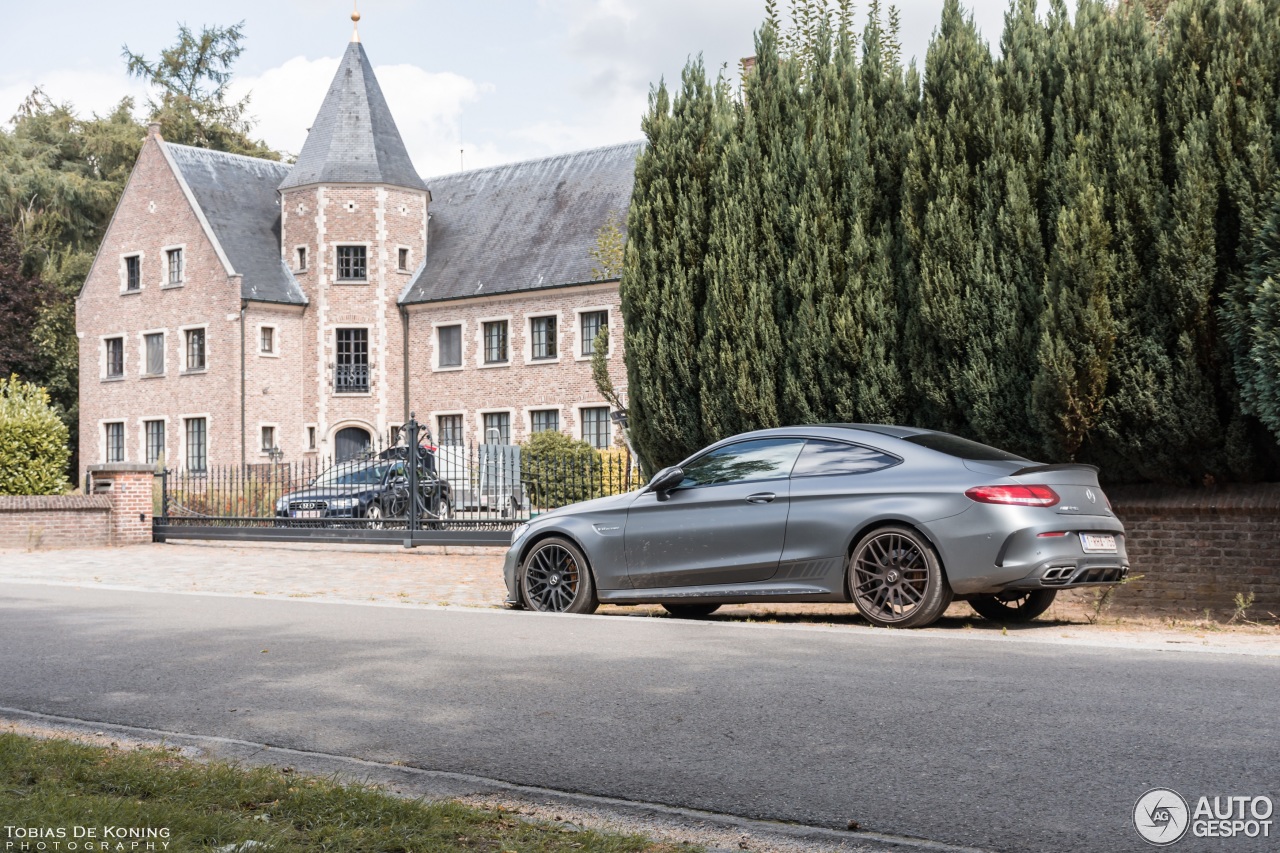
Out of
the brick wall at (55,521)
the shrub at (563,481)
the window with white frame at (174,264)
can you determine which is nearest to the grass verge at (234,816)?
the shrub at (563,481)

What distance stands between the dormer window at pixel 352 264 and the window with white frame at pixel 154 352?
6.24 metres

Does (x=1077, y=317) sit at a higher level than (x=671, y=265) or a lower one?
lower

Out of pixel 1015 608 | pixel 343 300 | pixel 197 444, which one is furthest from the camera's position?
pixel 343 300

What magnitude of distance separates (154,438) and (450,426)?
384 inches

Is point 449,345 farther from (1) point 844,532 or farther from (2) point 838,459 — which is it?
(1) point 844,532

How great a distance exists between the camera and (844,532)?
9.79 m

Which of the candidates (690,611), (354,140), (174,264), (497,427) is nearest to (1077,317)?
(690,611)

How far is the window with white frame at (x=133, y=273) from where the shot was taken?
148 feet

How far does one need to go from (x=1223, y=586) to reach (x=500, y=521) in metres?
10.7

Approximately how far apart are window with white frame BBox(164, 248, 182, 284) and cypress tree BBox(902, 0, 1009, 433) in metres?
35.4

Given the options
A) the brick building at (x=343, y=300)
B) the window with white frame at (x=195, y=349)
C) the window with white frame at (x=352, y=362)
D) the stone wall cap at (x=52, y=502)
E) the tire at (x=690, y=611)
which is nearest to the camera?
the tire at (x=690, y=611)

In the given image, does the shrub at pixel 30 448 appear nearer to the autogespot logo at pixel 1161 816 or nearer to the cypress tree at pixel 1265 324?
the cypress tree at pixel 1265 324

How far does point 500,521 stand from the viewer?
65.1 ft

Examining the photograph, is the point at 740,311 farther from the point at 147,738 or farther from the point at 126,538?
the point at 126,538
